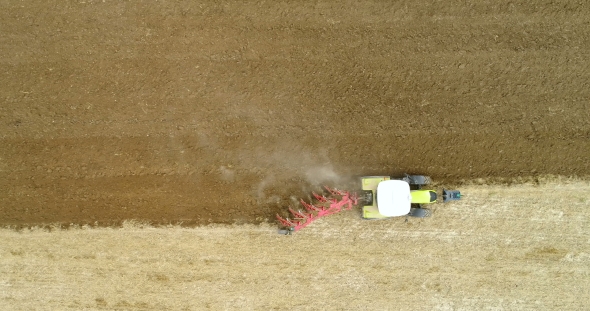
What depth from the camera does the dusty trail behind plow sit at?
19.2 ft

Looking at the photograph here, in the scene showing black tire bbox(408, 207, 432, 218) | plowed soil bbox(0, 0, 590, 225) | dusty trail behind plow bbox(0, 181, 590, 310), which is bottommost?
dusty trail behind plow bbox(0, 181, 590, 310)

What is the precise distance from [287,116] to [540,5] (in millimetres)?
4095

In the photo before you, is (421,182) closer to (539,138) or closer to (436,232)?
(436,232)

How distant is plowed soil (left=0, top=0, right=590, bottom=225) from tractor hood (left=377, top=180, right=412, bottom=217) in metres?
0.61

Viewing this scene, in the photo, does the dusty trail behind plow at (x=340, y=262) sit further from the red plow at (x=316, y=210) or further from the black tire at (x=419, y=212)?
the black tire at (x=419, y=212)

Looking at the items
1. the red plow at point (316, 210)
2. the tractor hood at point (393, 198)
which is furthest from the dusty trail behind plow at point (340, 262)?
the tractor hood at point (393, 198)

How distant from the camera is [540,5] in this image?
586cm

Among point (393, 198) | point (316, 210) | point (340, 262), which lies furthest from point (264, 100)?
point (340, 262)

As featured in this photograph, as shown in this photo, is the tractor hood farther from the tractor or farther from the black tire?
the black tire

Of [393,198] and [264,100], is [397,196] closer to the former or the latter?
[393,198]

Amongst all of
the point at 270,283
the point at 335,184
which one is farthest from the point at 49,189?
the point at 335,184

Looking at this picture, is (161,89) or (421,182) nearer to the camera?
(421,182)

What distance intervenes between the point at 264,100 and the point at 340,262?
2.68 meters

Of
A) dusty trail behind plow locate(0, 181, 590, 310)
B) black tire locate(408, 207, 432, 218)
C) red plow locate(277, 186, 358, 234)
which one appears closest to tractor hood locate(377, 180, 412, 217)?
black tire locate(408, 207, 432, 218)
